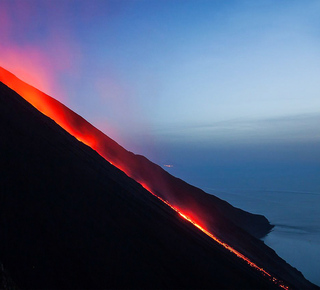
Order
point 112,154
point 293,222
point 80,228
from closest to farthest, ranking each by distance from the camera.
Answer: point 80,228 → point 112,154 → point 293,222

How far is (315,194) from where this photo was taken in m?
77.1

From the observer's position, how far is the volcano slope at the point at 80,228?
7051 mm

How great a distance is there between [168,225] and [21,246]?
4.53m

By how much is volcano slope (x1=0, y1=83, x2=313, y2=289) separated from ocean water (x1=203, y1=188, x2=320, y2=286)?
1619 cm

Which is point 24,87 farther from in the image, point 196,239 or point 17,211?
point 196,239

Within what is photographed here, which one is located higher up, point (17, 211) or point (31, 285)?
point (17, 211)

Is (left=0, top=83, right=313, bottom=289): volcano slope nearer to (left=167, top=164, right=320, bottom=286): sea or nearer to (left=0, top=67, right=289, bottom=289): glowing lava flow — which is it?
(left=0, top=67, right=289, bottom=289): glowing lava flow

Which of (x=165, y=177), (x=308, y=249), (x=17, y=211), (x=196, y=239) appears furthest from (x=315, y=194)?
(x=17, y=211)

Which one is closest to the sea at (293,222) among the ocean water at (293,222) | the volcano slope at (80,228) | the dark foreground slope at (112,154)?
the ocean water at (293,222)

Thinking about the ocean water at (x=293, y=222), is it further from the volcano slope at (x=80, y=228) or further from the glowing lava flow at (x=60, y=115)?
the glowing lava flow at (x=60, y=115)

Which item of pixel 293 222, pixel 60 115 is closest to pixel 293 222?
pixel 293 222

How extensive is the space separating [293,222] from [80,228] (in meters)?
41.7

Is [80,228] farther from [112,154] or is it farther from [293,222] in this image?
[293,222]

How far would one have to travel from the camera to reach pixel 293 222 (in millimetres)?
42531
